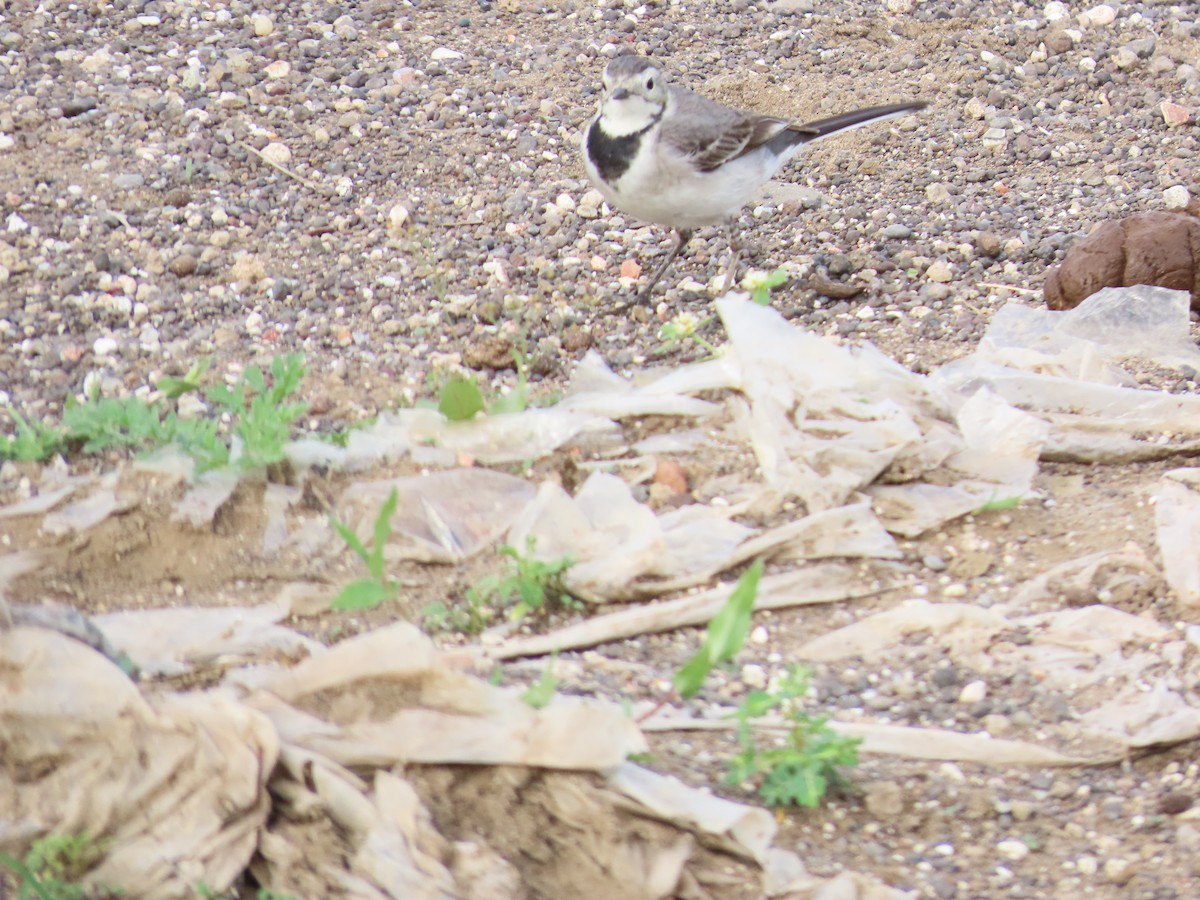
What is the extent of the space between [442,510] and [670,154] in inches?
87.1

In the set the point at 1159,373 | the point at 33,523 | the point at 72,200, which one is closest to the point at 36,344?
the point at 72,200

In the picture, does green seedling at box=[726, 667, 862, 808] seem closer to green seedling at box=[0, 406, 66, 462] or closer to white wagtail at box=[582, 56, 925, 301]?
green seedling at box=[0, 406, 66, 462]

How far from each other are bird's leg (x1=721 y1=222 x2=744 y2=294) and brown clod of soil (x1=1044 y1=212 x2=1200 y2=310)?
3.88 ft

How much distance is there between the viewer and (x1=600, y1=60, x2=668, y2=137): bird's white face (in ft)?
17.7

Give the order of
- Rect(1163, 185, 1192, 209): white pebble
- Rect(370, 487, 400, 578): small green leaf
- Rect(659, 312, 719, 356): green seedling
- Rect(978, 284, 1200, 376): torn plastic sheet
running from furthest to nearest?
Rect(1163, 185, 1192, 209): white pebble, Rect(659, 312, 719, 356): green seedling, Rect(978, 284, 1200, 376): torn plastic sheet, Rect(370, 487, 400, 578): small green leaf

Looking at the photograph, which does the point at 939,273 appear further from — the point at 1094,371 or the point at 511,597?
the point at 511,597

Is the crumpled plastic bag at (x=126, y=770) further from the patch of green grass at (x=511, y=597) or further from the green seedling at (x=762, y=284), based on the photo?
the green seedling at (x=762, y=284)

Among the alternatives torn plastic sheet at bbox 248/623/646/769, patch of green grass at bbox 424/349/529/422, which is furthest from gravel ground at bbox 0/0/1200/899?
patch of green grass at bbox 424/349/529/422

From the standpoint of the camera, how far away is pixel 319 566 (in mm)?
3492

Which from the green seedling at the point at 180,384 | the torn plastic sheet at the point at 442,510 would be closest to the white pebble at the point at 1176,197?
the torn plastic sheet at the point at 442,510

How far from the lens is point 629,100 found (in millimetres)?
5395

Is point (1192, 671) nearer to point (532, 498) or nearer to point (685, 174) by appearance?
point (532, 498)

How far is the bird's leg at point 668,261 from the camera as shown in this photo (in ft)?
17.9

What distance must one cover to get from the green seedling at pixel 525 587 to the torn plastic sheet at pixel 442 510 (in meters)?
0.19
